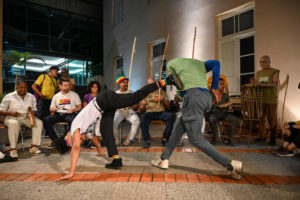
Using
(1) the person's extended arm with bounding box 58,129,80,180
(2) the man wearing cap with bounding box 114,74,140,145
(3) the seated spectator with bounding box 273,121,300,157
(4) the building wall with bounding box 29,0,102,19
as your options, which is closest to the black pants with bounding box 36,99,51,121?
(2) the man wearing cap with bounding box 114,74,140,145

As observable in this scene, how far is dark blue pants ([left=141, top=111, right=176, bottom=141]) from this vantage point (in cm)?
347

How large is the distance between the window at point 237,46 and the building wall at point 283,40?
0.38 metres

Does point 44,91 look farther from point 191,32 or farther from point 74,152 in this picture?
point 191,32

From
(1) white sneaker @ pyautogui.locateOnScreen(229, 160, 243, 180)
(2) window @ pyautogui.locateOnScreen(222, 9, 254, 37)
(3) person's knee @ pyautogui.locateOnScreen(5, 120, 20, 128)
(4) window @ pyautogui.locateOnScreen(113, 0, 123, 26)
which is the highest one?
(4) window @ pyautogui.locateOnScreen(113, 0, 123, 26)

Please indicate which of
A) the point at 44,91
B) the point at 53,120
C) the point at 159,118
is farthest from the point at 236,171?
the point at 44,91

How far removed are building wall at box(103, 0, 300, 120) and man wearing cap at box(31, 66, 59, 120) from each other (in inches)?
152

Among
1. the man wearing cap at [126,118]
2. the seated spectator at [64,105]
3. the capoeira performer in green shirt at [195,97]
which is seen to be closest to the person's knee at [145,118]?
the man wearing cap at [126,118]

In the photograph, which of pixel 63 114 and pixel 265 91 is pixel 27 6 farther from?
pixel 265 91

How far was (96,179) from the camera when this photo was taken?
200 centimetres

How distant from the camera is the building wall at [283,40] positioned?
3.73 metres

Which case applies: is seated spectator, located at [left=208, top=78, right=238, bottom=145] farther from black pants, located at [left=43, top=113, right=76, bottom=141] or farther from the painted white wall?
black pants, located at [left=43, top=113, right=76, bottom=141]

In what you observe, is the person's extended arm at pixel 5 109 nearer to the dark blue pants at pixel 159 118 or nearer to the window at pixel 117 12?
the dark blue pants at pixel 159 118

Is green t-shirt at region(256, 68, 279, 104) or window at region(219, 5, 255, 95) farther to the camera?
window at region(219, 5, 255, 95)

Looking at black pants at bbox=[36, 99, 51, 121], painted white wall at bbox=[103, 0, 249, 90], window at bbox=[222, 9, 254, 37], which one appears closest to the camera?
black pants at bbox=[36, 99, 51, 121]
